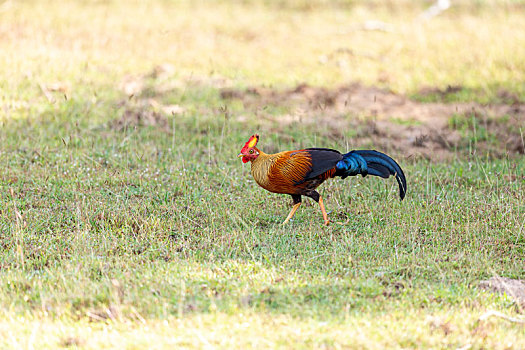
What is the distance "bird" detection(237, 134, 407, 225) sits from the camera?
6469 mm

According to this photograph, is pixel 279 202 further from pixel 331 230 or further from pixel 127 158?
pixel 127 158

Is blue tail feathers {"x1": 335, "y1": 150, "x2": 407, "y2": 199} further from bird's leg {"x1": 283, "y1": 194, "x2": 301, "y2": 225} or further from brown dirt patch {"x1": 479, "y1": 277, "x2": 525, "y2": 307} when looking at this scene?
A: brown dirt patch {"x1": 479, "y1": 277, "x2": 525, "y2": 307}

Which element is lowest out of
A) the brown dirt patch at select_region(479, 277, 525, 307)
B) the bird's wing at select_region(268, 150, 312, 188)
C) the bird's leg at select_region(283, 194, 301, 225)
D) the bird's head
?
the brown dirt patch at select_region(479, 277, 525, 307)

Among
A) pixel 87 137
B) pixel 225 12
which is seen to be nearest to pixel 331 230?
pixel 87 137

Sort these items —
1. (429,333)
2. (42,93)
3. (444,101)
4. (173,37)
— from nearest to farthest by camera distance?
(429,333), (42,93), (444,101), (173,37)

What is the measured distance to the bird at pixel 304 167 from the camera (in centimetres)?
647

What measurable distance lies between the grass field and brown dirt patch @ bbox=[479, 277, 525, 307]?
0.10 metres

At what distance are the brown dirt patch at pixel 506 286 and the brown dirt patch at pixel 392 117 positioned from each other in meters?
3.82

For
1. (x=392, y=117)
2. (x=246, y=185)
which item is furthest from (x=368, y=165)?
(x=392, y=117)

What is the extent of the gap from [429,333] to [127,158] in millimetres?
5556

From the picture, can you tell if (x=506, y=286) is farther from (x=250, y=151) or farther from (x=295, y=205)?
(x=250, y=151)

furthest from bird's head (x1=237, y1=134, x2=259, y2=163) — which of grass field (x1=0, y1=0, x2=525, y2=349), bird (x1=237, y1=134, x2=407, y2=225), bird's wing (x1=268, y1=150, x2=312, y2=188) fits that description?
grass field (x1=0, y1=0, x2=525, y2=349)

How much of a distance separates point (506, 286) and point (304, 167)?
7.76ft

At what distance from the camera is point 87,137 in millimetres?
9461
